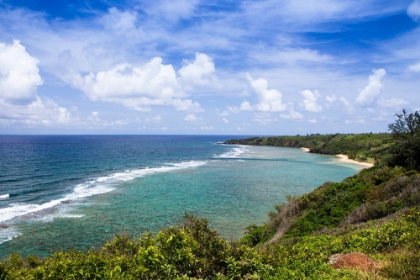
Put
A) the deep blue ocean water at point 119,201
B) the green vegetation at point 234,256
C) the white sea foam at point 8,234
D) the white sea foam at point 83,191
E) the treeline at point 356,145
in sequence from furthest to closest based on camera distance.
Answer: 1. the treeline at point 356,145
2. the white sea foam at point 83,191
3. the deep blue ocean water at point 119,201
4. the white sea foam at point 8,234
5. the green vegetation at point 234,256

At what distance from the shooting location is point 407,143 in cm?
3192

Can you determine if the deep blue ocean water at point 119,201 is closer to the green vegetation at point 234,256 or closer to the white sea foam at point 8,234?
the white sea foam at point 8,234

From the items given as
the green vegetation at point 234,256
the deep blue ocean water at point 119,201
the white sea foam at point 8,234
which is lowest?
the white sea foam at point 8,234

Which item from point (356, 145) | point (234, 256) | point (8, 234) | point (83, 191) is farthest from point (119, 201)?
point (356, 145)

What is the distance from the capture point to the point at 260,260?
884 cm

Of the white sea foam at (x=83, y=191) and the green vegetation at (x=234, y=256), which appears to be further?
the white sea foam at (x=83, y=191)

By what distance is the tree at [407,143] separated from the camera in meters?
30.5

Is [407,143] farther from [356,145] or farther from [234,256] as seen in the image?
[356,145]

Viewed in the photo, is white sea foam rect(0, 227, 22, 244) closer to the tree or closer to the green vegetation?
the green vegetation

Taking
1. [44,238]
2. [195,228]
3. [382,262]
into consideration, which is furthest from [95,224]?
[382,262]

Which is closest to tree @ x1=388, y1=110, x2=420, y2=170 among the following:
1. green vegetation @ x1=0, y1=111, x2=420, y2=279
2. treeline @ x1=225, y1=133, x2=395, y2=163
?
green vegetation @ x1=0, y1=111, x2=420, y2=279

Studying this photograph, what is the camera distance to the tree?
1201 inches

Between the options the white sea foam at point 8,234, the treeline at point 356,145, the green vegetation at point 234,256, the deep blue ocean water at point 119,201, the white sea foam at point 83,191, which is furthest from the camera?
the treeline at point 356,145

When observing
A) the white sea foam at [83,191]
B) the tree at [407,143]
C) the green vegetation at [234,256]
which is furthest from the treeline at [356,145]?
the green vegetation at [234,256]
